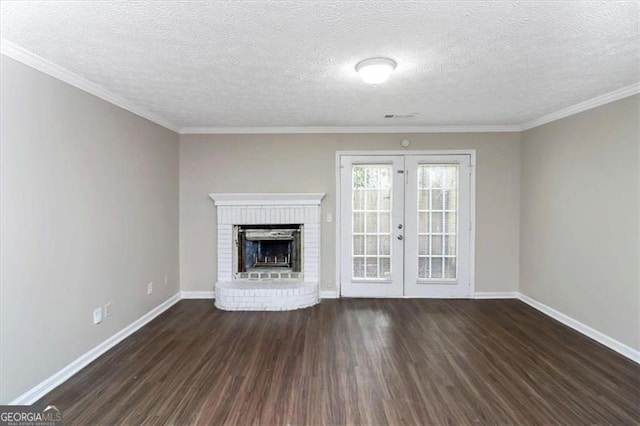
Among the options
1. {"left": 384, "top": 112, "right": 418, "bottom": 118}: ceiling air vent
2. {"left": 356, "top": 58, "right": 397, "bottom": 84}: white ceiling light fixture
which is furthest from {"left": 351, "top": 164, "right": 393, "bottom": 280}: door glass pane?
{"left": 356, "top": 58, "right": 397, "bottom": 84}: white ceiling light fixture

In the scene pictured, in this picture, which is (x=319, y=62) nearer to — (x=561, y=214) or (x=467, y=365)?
(x=467, y=365)

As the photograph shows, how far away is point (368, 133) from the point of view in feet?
15.1

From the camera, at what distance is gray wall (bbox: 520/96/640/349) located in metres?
2.95

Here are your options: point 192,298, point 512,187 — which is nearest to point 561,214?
point 512,187

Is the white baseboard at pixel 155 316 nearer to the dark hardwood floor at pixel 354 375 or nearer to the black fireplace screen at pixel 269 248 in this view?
the dark hardwood floor at pixel 354 375

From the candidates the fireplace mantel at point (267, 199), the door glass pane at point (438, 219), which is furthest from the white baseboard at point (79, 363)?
the door glass pane at point (438, 219)

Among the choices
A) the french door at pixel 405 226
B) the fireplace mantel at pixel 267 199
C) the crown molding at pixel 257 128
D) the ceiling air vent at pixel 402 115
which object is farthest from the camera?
the french door at pixel 405 226

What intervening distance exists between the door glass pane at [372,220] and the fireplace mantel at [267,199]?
0.62m

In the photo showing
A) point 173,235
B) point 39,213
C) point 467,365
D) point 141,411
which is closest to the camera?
point 141,411

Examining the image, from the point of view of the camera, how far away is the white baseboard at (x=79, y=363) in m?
2.26

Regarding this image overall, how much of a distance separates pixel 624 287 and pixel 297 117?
3845mm

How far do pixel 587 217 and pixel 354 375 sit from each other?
302cm

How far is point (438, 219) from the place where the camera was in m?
4.66

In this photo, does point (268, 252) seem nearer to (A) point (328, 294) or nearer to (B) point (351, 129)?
(A) point (328, 294)
